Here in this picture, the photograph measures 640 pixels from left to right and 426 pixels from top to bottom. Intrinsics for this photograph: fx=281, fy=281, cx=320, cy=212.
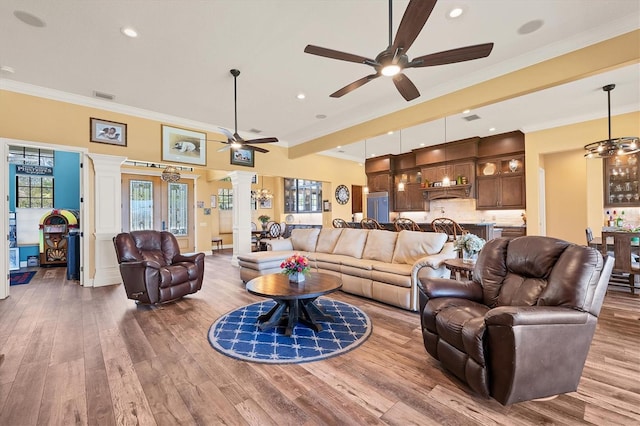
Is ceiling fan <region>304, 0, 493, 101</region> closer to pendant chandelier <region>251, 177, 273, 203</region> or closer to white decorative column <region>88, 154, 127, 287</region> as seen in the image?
white decorative column <region>88, 154, 127, 287</region>

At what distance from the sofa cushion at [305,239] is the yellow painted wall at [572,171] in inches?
193

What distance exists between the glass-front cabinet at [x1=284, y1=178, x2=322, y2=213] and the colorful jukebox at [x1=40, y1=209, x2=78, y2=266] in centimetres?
670

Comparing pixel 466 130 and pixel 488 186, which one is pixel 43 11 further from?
pixel 488 186

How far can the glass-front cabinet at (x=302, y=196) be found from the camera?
37.8 ft

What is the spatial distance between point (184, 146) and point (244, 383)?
5.31m

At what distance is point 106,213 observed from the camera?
5168 millimetres

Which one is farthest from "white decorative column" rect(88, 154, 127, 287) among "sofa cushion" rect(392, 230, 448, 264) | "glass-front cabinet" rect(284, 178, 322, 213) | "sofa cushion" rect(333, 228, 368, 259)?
"glass-front cabinet" rect(284, 178, 322, 213)

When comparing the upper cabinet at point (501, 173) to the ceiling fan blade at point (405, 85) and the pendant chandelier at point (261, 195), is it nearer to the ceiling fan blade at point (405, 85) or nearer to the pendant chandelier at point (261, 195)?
the ceiling fan blade at point (405, 85)

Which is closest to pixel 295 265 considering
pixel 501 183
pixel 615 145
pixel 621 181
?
pixel 615 145

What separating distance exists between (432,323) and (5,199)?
20.6ft

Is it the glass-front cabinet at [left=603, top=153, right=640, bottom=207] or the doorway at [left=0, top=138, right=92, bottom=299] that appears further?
the glass-front cabinet at [left=603, top=153, right=640, bottom=207]

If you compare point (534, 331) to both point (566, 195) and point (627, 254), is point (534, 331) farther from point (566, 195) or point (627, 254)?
point (566, 195)

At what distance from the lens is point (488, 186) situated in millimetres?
7547

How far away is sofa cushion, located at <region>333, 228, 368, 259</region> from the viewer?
480cm
